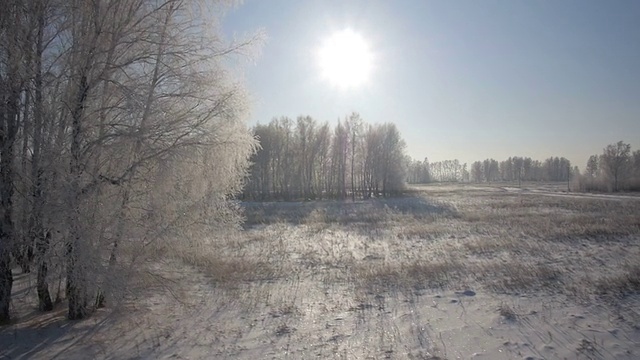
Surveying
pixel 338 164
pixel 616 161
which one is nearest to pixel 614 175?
pixel 616 161

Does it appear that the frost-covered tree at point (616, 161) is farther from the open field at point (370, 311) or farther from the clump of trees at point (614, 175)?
the open field at point (370, 311)

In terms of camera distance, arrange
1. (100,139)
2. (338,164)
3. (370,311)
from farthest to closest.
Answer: (338,164), (370,311), (100,139)

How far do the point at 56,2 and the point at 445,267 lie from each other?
36.5 feet

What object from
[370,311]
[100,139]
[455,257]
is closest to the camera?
[100,139]

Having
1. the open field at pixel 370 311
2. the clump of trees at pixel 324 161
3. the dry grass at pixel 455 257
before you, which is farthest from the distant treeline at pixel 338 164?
the open field at pixel 370 311

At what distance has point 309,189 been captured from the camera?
5441 cm

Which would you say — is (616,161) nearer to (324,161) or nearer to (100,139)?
(324,161)

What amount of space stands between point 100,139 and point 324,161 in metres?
51.4

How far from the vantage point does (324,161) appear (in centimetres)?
5731

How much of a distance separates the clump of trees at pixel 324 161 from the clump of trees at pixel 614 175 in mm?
33674

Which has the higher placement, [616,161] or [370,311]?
[616,161]

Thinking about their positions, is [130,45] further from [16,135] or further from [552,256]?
[552,256]

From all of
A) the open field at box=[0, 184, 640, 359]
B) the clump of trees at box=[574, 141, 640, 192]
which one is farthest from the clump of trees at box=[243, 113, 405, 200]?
the open field at box=[0, 184, 640, 359]

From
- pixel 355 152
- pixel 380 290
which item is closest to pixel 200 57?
pixel 380 290
